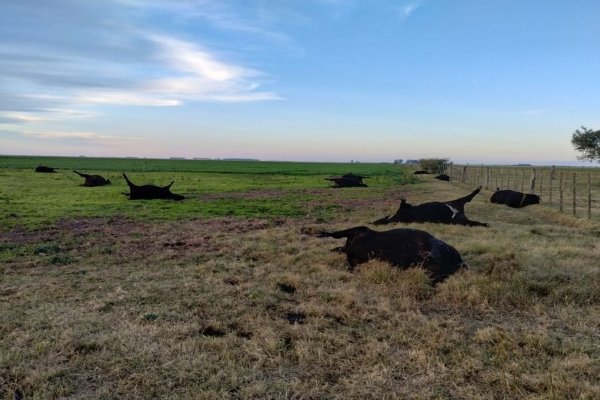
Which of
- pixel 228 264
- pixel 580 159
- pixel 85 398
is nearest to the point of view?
pixel 85 398

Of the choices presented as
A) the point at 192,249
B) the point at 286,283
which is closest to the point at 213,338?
the point at 286,283

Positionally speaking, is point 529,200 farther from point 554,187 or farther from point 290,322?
point 554,187

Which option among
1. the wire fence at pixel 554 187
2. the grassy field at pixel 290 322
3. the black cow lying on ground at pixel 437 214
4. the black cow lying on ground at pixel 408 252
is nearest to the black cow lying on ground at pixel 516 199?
the wire fence at pixel 554 187

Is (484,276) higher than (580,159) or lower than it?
lower

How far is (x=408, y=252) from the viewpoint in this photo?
847cm

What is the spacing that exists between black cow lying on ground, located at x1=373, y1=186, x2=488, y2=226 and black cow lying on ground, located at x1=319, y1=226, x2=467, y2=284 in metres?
5.31

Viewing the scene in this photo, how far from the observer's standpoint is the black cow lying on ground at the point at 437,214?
47.2 feet

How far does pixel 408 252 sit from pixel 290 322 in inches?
131

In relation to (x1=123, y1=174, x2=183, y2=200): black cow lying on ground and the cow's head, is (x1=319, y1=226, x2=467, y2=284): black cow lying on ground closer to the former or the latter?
the cow's head

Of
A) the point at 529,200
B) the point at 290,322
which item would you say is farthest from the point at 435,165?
the point at 290,322

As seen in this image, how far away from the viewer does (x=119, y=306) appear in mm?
6648

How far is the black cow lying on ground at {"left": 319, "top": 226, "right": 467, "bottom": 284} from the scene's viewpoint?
8.14m

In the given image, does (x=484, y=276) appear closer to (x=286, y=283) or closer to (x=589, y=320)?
(x=589, y=320)

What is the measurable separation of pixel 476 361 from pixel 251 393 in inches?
97.3
